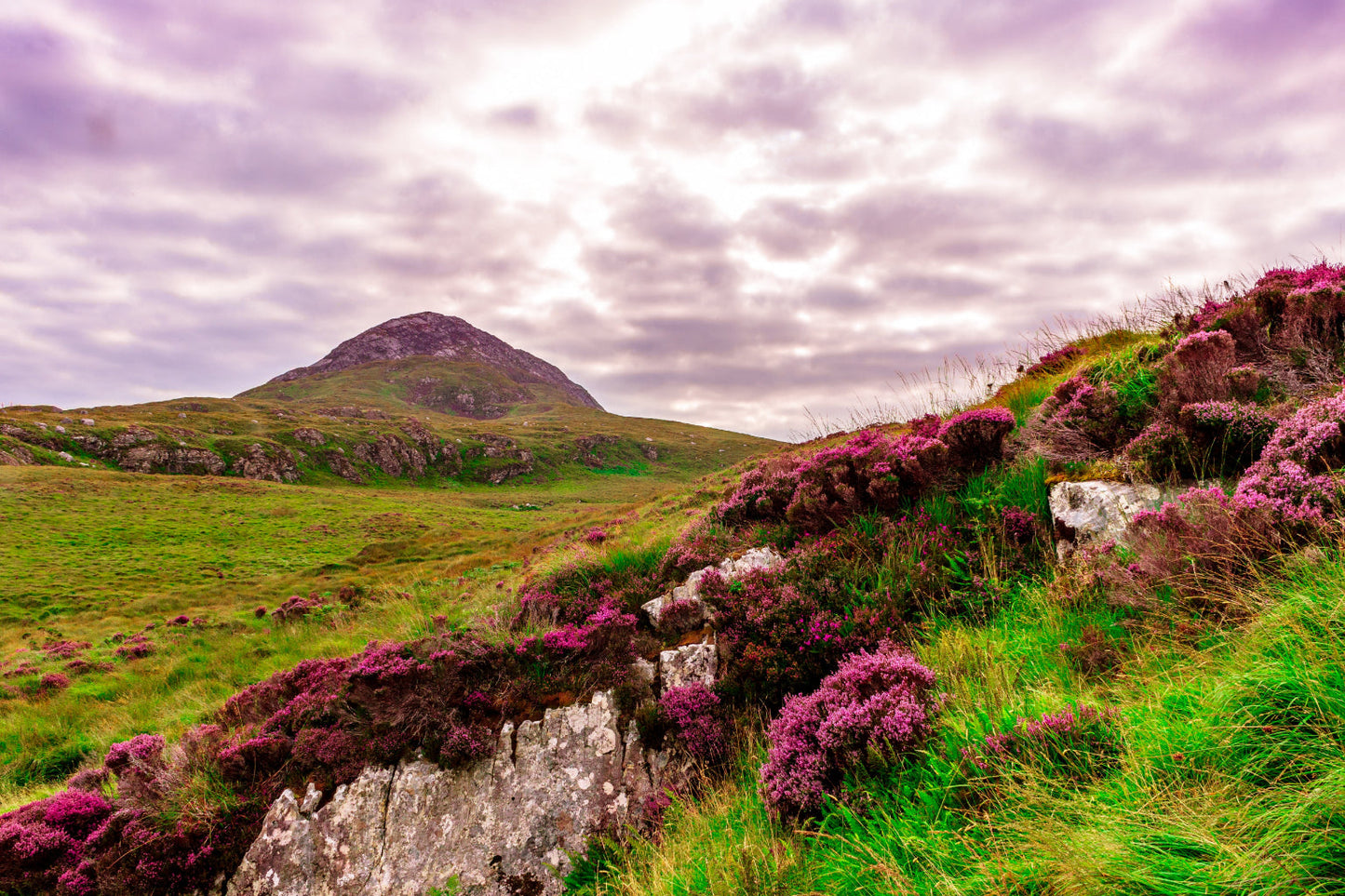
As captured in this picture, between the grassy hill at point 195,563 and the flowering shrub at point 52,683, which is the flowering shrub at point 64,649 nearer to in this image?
the grassy hill at point 195,563

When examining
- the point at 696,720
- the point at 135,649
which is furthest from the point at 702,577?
the point at 135,649

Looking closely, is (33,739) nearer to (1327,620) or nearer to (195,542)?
(1327,620)

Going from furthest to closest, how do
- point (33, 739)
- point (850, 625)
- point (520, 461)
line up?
point (520, 461) < point (33, 739) < point (850, 625)

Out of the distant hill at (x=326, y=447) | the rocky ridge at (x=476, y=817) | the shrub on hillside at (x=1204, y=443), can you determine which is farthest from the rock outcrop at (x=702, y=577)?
the distant hill at (x=326, y=447)

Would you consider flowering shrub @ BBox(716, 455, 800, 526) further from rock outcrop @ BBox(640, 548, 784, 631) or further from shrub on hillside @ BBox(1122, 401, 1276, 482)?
shrub on hillside @ BBox(1122, 401, 1276, 482)

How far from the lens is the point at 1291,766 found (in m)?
2.26

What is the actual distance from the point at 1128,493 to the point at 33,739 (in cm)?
2223

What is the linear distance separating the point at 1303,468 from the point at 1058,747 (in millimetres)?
3264

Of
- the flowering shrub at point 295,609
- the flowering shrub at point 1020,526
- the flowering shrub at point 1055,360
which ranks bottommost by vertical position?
the flowering shrub at point 295,609

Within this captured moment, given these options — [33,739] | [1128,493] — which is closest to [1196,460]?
[1128,493]

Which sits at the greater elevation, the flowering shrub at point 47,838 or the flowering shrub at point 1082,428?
the flowering shrub at point 1082,428

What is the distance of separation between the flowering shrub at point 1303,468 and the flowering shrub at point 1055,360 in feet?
22.2

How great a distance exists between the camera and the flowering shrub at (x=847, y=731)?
3676 millimetres

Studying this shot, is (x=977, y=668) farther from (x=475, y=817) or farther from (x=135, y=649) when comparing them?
(x=135, y=649)
